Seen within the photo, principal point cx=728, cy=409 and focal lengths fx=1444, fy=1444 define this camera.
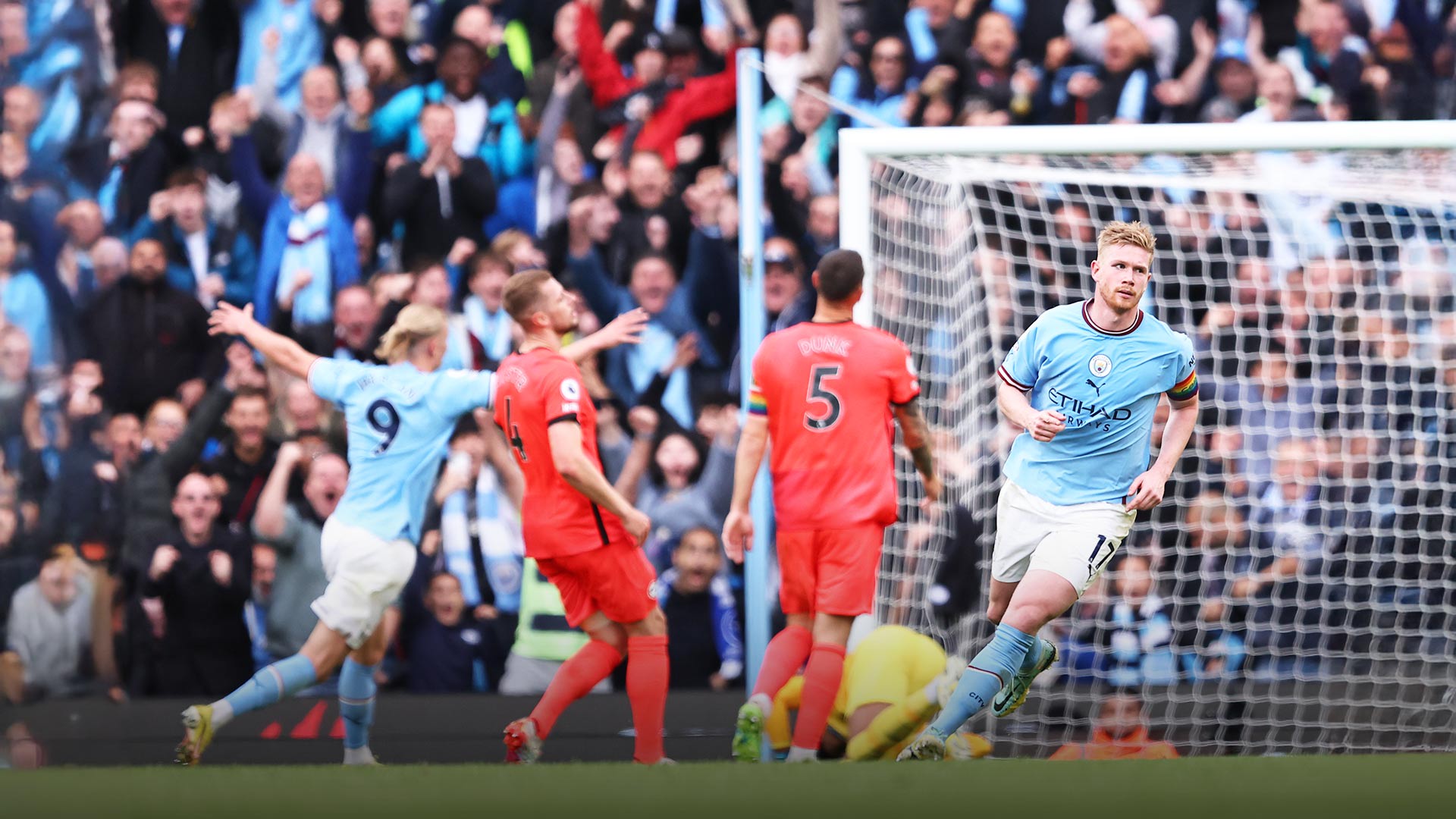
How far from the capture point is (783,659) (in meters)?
4.44

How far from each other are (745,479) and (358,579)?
4.33 feet

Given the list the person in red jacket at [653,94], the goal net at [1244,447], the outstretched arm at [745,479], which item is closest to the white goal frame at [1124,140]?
the goal net at [1244,447]

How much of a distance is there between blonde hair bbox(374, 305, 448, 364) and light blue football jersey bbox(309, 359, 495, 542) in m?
0.06

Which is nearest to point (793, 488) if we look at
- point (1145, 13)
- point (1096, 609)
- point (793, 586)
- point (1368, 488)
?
point (793, 586)

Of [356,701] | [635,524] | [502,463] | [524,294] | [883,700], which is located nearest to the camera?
[635,524]

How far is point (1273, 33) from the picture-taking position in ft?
21.6

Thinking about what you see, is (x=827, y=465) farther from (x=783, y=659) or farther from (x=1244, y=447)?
(x=1244, y=447)

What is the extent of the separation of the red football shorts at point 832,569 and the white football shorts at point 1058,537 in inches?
15.8

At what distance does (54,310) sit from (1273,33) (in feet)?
18.3

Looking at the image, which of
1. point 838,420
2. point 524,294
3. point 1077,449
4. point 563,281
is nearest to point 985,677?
point 1077,449

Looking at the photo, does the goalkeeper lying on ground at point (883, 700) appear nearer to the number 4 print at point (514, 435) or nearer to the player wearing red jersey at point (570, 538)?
the player wearing red jersey at point (570, 538)

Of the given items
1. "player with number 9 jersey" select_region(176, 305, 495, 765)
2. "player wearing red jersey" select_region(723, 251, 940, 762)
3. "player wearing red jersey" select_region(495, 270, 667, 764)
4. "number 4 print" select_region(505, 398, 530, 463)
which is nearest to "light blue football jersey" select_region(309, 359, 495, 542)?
"player with number 9 jersey" select_region(176, 305, 495, 765)

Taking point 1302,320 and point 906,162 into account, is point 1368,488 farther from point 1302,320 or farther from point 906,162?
point 906,162

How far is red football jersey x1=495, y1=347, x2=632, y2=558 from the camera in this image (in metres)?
4.39
